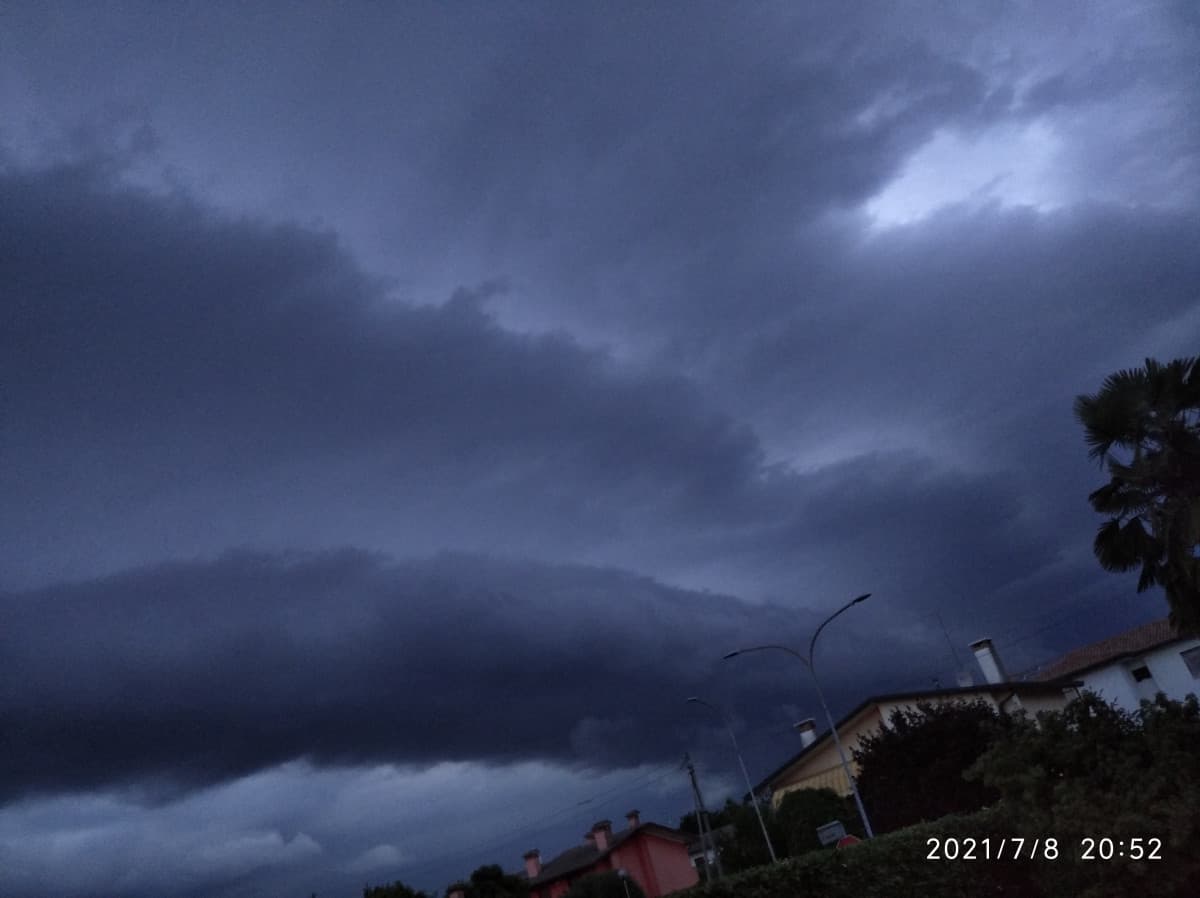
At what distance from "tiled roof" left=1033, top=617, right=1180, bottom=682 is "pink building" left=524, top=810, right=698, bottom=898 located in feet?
105

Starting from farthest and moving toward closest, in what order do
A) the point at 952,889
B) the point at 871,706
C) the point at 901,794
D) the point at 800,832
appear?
the point at 871,706
the point at 800,832
the point at 901,794
the point at 952,889

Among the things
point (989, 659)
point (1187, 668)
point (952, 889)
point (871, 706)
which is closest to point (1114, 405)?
point (952, 889)

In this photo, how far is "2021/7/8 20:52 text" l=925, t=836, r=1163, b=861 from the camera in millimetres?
15477

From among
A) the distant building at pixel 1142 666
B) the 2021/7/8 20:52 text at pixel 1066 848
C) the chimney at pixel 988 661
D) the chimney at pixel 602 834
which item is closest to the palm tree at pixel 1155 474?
the 2021/7/8 20:52 text at pixel 1066 848

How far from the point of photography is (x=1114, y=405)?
27375mm

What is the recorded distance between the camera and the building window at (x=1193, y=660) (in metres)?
61.7

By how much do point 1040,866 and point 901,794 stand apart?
80.1 ft

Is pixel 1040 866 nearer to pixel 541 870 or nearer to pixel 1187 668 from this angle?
pixel 1187 668

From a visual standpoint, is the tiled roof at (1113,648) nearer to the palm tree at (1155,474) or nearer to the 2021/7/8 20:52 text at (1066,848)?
the palm tree at (1155,474)

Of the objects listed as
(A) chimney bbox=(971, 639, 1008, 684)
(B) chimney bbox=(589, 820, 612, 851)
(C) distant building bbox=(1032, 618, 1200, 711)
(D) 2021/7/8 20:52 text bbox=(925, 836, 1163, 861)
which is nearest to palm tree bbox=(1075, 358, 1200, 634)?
(D) 2021/7/8 20:52 text bbox=(925, 836, 1163, 861)

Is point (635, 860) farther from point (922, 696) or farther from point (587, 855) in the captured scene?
point (922, 696)

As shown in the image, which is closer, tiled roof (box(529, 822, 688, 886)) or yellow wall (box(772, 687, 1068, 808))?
yellow wall (box(772, 687, 1068, 808))

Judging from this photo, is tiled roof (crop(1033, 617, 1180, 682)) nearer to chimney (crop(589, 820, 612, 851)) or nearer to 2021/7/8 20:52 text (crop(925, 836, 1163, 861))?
chimney (crop(589, 820, 612, 851))

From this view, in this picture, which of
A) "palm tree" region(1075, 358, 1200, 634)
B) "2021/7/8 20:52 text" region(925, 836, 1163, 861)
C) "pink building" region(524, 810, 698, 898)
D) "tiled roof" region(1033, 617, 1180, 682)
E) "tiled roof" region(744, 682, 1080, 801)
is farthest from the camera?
"pink building" region(524, 810, 698, 898)
